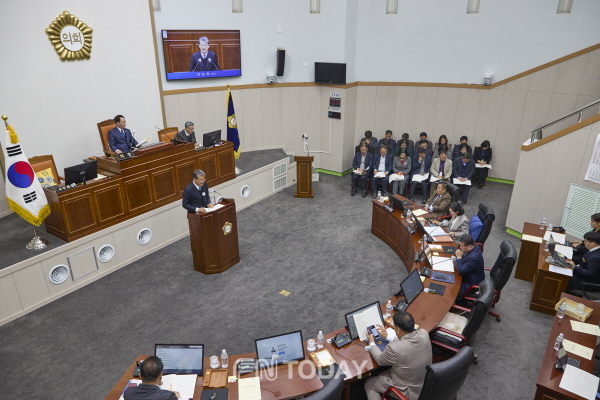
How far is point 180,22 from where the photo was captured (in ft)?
31.1

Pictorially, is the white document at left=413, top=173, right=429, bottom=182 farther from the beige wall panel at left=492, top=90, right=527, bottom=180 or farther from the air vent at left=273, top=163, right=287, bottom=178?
the air vent at left=273, top=163, right=287, bottom=178

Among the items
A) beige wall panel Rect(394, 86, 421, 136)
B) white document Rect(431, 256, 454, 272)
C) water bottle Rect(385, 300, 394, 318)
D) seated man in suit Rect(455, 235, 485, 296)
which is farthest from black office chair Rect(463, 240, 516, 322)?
beige wall panel Rect(394, 86, 421, 136)

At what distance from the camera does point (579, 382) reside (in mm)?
3771

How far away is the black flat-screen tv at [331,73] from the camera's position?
35.9 feet

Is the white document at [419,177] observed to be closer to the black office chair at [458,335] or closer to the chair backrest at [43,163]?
the black office chair at [458,335]

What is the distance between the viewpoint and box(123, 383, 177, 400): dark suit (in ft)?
10.6

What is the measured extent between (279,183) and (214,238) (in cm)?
417

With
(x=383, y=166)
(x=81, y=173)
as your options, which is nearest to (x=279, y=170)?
(x=383, y=166)

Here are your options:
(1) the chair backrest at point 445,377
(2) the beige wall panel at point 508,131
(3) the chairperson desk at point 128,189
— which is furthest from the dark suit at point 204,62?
(1) the chair backrest at point 445,377

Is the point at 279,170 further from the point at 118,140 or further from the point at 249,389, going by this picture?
the point at 249,389

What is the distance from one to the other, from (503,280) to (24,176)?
6.82m

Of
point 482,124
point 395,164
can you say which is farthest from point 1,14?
point 482,124

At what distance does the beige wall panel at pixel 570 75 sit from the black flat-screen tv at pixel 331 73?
5060 mm

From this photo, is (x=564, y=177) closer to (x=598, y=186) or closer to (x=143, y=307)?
(x=598, y=186)
